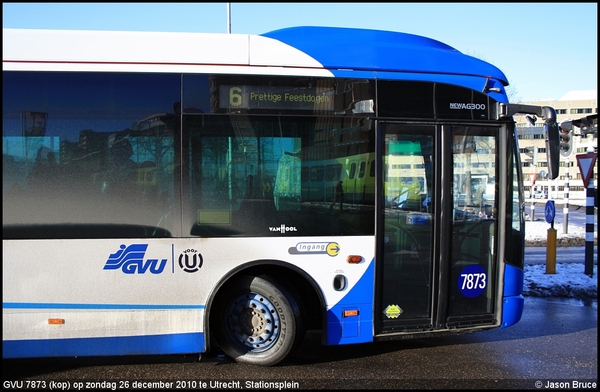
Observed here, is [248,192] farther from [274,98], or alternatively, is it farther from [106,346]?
[106,346]

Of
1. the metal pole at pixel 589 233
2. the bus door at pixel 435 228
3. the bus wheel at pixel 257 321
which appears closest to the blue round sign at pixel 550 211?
the metal pole at pixel 589 233

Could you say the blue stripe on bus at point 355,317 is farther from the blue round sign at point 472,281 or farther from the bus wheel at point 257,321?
the blue round sign at point 472,281

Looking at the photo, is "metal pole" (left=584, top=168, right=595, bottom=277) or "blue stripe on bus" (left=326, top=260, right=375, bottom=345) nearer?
"blue stripe on bus" (left=326, top=260, right=375, bottom=345)

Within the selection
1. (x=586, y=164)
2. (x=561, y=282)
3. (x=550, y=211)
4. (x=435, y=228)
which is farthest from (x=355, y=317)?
(x=550, y=211)

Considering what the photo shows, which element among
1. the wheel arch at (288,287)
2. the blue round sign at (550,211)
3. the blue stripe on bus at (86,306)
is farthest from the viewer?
the blue round sign at (550,211)

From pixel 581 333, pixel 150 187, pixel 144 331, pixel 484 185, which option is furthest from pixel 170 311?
pixel 581 333

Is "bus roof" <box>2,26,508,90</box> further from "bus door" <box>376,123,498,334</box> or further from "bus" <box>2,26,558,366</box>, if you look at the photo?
"bus door" <box>376,123,498,334</box>

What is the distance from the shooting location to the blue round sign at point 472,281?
5762 mm

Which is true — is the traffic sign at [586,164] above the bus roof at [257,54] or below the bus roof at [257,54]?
below

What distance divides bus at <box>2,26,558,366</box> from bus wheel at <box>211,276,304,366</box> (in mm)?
20

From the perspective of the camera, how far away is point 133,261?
5.07 meters

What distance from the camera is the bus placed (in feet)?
16.4

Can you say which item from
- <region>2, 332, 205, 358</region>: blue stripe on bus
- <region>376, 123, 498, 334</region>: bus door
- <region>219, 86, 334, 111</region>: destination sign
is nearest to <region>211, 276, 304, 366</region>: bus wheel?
<region>2, 332, 205, 358</region>: blue stripe on bus

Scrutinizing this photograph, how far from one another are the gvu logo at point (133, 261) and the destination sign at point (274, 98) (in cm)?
160
